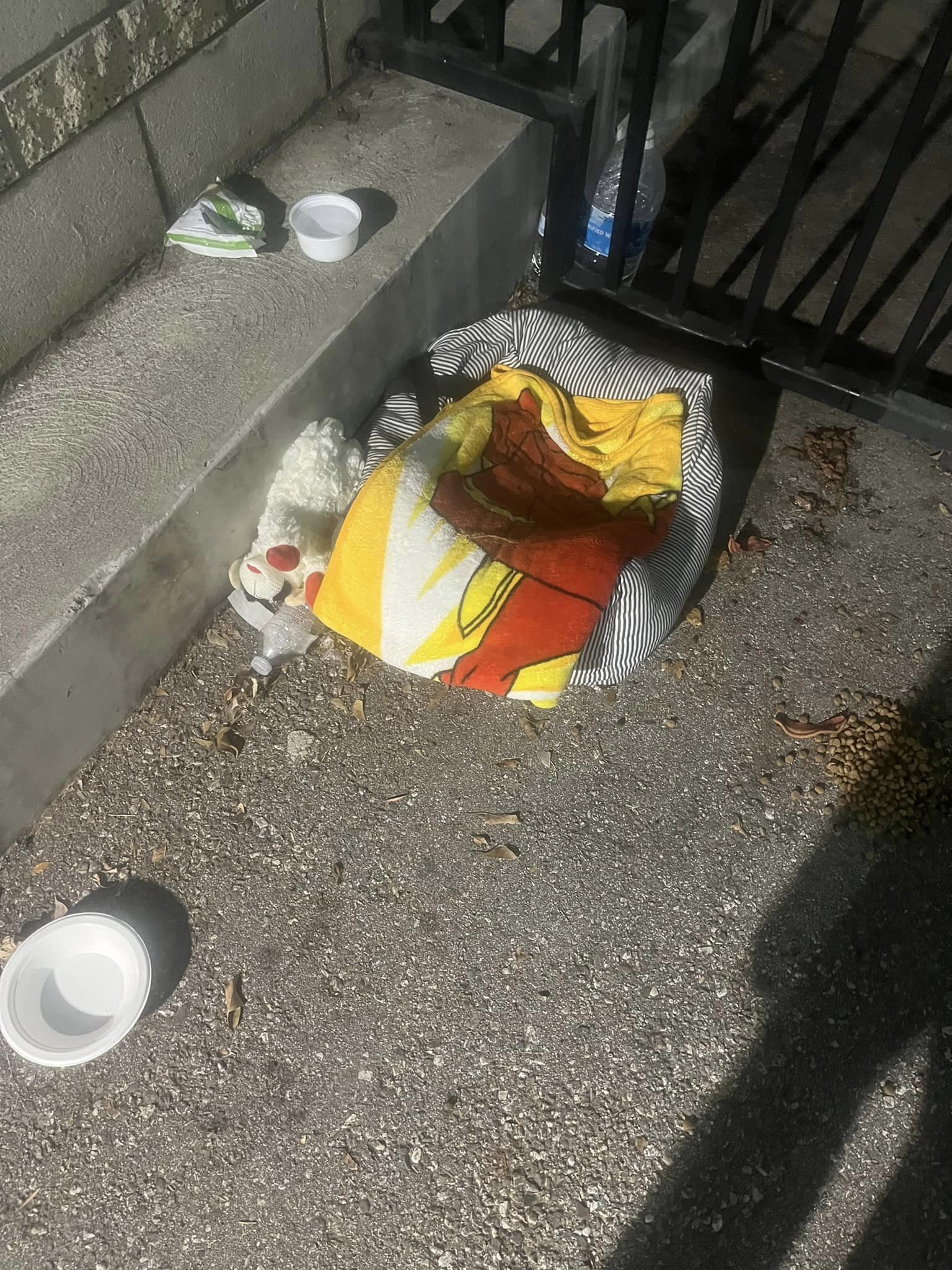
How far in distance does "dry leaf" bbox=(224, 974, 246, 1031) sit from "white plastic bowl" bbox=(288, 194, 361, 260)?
1.83 m

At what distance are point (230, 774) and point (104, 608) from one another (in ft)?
1.76

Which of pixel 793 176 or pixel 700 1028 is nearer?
pixel 700 1028

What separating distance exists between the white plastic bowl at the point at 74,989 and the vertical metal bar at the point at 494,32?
2.50m

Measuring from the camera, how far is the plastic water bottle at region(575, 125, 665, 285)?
119 inches

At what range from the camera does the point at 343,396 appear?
8.28 feet

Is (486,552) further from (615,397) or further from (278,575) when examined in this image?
(615,397)

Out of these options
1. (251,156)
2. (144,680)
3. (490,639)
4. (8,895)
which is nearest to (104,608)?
(144,680)

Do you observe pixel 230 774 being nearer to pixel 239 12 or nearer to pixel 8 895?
pixel 8 895

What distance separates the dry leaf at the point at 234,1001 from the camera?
6.65ft

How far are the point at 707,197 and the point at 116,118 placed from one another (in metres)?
1.57

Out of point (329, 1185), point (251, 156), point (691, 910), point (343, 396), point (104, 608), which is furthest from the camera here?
point (251, 156)

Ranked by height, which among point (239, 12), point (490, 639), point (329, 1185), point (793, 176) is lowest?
point (329, 1185)

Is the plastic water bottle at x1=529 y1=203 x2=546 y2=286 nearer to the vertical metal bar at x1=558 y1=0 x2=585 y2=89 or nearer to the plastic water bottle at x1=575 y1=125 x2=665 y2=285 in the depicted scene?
the plastic water bottle at x1=575 y1=125 x2=665 y2=285

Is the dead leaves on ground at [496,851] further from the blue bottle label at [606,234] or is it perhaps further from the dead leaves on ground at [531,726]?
the blue bottle label at [606,234]
